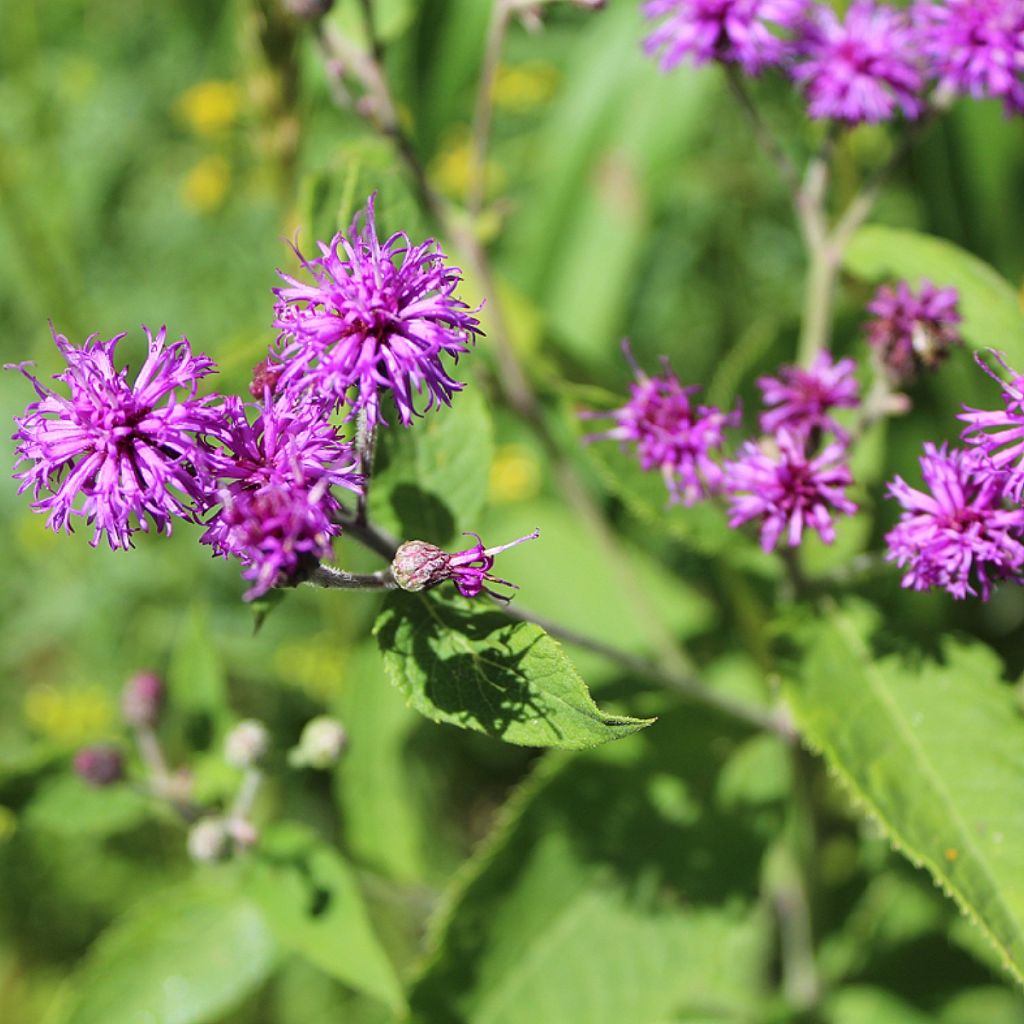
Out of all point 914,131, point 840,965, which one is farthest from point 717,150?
point 840,965

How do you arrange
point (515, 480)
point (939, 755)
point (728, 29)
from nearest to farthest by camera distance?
point (939, 755) < point (728, 29) < point (515, 480)

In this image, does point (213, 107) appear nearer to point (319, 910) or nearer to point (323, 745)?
point (323, 745)

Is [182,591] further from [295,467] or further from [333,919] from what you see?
[295,467]

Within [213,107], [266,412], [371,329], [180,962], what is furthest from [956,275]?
[213,107]

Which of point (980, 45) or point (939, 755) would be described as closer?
point (939, 755)

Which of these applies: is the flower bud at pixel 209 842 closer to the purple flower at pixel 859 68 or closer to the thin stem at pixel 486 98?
the thin stem at pixel 486 98

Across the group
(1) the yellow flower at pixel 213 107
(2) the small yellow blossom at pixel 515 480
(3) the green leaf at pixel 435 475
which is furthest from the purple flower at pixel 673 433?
(1) the yellow flower at pixel 213 107
